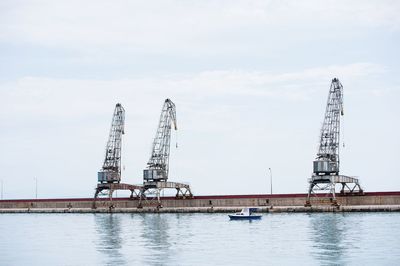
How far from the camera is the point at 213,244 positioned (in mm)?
88562

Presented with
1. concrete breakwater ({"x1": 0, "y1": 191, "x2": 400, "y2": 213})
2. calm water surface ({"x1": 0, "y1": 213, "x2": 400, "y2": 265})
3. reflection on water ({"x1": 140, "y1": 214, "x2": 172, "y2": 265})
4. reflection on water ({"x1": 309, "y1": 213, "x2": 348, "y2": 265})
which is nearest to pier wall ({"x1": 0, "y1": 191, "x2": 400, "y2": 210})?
concrete breakwater ({"x1": 0, "y1": 191, "x2": 400, "y2": 213})

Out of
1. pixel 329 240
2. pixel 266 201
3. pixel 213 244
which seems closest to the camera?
pixel 213 244

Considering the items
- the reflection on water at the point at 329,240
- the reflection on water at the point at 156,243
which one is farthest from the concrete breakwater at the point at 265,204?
the reflection on water at the point at 156,243

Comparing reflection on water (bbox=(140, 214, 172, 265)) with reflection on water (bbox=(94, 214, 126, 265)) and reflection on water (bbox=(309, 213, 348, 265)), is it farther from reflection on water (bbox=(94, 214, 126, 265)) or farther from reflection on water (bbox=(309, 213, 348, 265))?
reflection on water (bbox=(309, 213, 348, 265))

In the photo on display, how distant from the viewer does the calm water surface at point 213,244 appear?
7225cm

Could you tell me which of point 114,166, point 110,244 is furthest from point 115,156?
point 110,244

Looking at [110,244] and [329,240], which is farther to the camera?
[110,244]

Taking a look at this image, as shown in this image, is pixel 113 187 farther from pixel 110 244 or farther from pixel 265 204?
pixel 110 244

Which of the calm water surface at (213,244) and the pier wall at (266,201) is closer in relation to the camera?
the calm water surface at (213,244)

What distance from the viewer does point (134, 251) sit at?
80.8m

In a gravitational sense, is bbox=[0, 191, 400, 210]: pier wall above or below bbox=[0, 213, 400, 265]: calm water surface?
above

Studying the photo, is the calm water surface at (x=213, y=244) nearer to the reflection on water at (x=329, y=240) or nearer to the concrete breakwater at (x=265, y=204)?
the reflection on water at (x=329, y=240)

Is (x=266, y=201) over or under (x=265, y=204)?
over

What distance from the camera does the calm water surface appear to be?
72.2 metres
